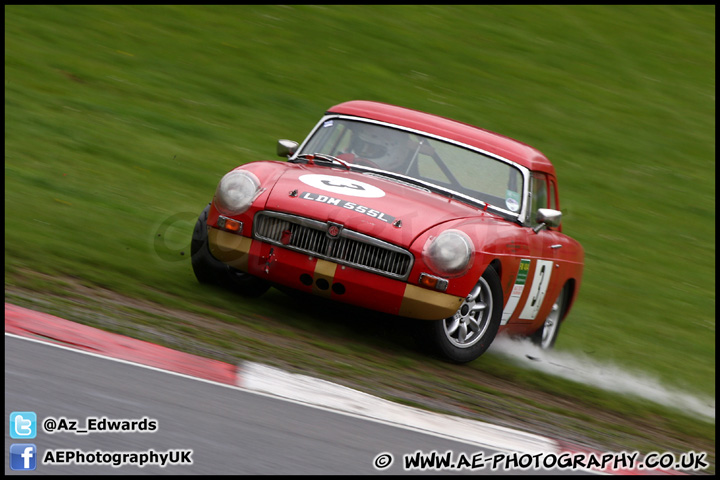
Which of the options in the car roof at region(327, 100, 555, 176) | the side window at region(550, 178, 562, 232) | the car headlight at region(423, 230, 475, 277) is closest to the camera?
the car headlight at region(423, 230, 475, 277)

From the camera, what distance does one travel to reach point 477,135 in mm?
7938

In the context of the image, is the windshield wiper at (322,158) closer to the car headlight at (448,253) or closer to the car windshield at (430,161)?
the car windshield at (430,161)

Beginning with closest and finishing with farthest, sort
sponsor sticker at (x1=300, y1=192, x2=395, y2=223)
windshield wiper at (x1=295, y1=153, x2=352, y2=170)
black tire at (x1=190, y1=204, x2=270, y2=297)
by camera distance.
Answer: sponsor sticker at (x1=300, y1=192, x2=395, y2=223)
black tire at (x1=190, y1=204, x2=270, y2=297)
windshield wiper at (x1=295, y1=153, x2=352, y2=170)

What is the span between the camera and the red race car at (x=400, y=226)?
20.9 feet

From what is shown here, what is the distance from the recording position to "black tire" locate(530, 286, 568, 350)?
28.3 feet

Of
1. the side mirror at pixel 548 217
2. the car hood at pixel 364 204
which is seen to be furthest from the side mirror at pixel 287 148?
the side mirror at pixel 548 217

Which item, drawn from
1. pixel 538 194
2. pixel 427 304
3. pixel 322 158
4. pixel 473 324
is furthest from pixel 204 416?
pixel 538 194

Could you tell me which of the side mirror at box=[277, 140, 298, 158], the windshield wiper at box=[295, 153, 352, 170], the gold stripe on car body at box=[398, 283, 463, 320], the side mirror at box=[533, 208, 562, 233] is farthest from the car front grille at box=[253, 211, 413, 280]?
the side mirror at box=[277, 140, 298, 158]

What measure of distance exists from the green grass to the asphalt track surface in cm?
107

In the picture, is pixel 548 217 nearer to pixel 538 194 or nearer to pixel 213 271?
pixel 538 194

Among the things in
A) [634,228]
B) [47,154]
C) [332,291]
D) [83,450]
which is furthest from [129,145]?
[83,450]

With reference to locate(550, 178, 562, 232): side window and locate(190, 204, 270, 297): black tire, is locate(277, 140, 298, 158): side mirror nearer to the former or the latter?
locate(190, 204, 270, 297): black tire

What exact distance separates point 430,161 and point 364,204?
49.1 inches

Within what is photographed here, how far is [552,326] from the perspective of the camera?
348 inches
